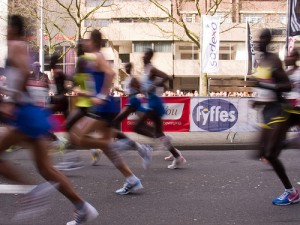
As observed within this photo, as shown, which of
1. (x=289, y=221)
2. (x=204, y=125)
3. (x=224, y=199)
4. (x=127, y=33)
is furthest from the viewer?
(x=127, y=33)

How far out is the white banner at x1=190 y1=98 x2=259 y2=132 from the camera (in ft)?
38.2

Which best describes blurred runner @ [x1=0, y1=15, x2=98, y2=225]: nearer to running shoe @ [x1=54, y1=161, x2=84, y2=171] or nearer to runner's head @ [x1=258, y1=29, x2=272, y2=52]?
runner's head @ [x1=258, y1=29, x2=272, y2=52]

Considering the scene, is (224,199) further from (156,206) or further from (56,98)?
(56,98)

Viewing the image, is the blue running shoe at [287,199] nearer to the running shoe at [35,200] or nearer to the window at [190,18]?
the running shoe at [35,200]

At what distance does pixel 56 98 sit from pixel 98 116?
2.83 metres

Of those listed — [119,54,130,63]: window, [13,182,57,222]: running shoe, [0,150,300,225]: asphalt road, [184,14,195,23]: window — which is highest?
[184,14,195,23]: window

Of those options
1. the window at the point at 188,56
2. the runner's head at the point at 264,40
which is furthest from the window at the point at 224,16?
the runner's head at the point at 264,40

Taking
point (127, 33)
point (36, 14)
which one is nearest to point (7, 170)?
point (36, 14)

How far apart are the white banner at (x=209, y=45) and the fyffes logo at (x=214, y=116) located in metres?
9.92

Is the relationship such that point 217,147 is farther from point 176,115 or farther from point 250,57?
point 250,57

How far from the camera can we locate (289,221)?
15.6 ft

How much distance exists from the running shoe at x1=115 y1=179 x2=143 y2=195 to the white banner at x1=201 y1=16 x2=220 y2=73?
16.0m

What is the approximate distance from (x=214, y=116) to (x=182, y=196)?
5.99 metres

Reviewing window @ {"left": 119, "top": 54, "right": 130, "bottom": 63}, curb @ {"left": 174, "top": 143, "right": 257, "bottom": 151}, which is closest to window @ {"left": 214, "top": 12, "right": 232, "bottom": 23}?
window @ {"left": 119, "top": 54, "right": 130, "bottom": 63}
